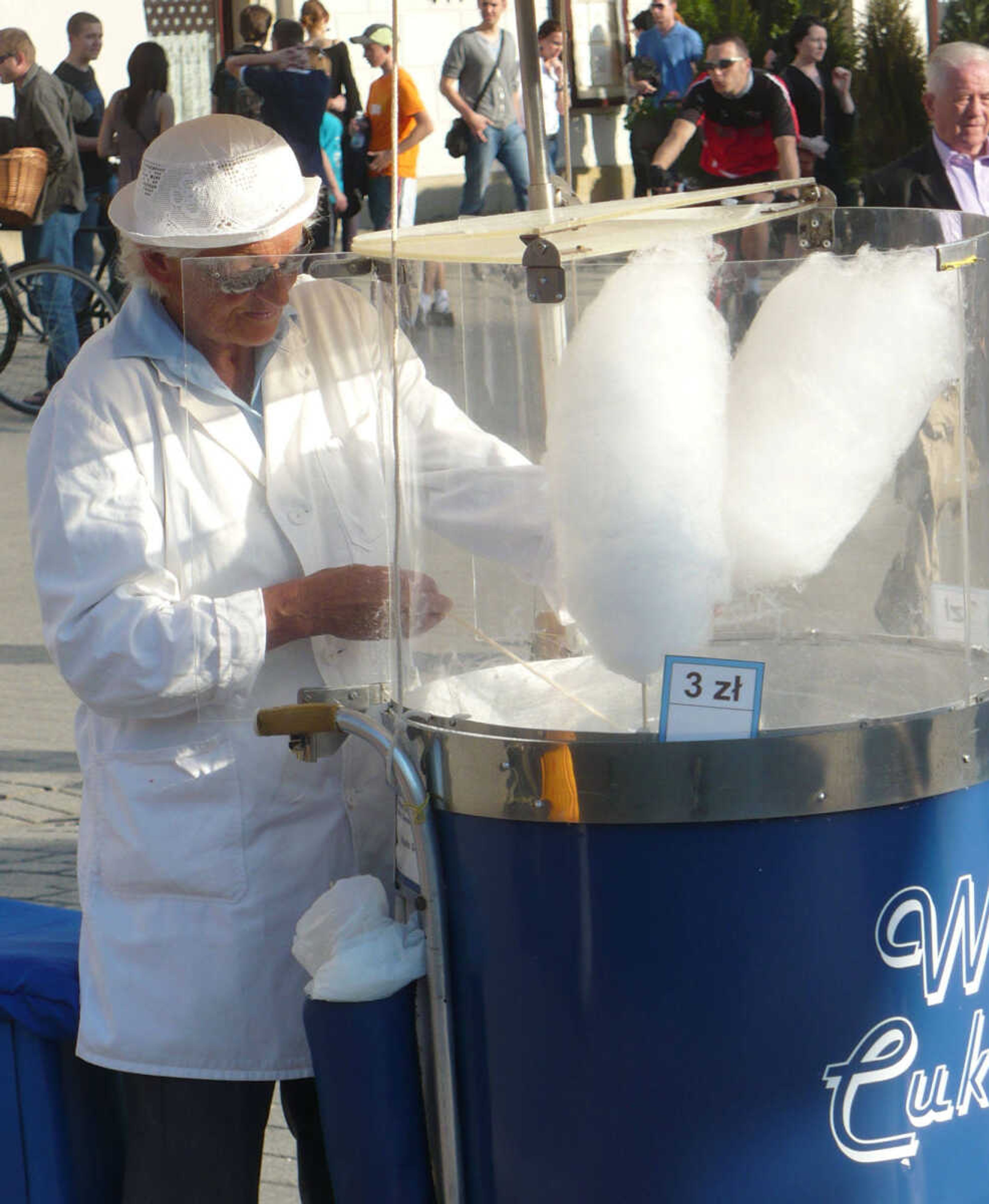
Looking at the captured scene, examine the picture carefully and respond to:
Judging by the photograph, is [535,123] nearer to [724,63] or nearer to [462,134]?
[724,63]

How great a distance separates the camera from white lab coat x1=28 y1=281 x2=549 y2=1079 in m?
1.72

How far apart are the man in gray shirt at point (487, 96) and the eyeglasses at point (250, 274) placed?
8545 mm

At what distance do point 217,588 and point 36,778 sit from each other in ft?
8.92

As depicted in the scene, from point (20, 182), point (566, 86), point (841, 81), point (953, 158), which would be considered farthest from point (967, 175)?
point (841, 81)

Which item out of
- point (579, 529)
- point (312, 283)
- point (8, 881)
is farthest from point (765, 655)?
point (8, 881)

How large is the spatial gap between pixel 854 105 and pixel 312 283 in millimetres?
11758

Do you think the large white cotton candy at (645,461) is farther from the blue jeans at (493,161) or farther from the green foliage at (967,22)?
the green foliage at (967,22)

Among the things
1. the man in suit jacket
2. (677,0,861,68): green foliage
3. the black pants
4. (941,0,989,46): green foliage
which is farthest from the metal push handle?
(677,0,861,68): green foliage

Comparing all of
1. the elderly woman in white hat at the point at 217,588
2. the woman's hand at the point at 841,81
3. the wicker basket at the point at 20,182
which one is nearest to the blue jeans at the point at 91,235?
the wicker basket at the point at 20,182

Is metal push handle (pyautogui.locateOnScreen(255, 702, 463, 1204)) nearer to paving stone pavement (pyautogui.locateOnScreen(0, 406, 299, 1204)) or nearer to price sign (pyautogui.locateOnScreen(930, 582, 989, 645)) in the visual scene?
price sign (pyautogui.locateOnScreen(930, 582, 989, 645))

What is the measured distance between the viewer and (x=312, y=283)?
179cm

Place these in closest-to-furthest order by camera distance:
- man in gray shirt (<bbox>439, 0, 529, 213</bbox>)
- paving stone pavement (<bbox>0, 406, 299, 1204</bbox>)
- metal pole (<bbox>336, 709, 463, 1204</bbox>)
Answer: metal pole (<bbox>336, 709, 463, 1204</bbox>)
paving stone pavement (<bbox>0, 406, 299, 1204</bbox>)
man in gray shirt (<bbox>439, 0, 529, 213</bbox>)

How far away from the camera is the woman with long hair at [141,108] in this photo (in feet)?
25.1

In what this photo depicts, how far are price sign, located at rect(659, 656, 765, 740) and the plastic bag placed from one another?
326 millimetres
